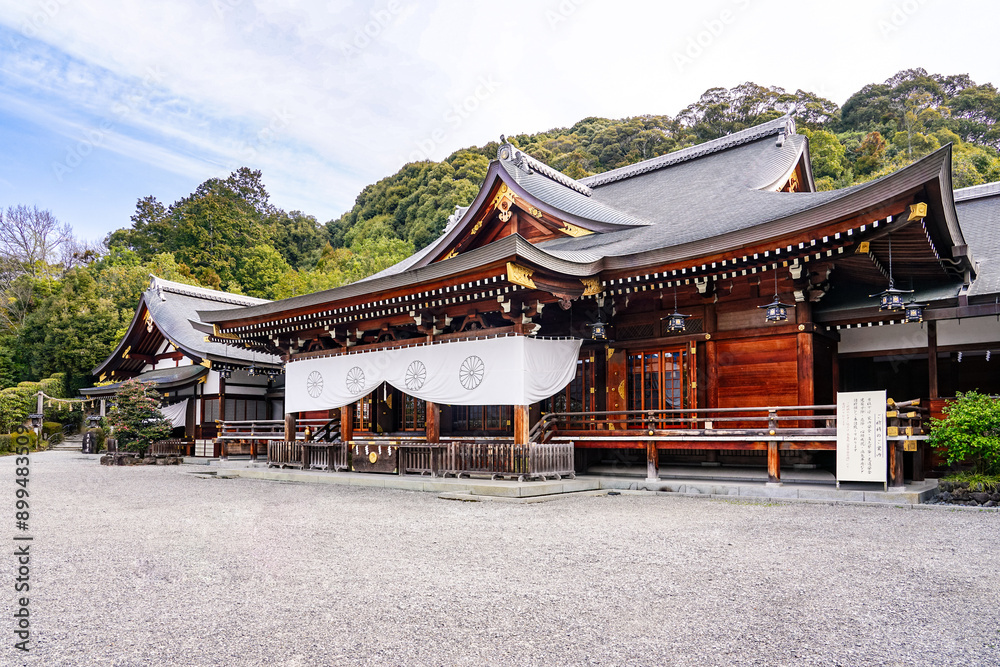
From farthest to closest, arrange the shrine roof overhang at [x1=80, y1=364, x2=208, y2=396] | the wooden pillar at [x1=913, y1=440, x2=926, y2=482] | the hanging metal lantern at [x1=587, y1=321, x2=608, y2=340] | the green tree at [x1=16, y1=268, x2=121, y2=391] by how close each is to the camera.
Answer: the green tree at [x1=16, y1=268, x2=121, y2=391] < the shrine roof overhang at [x1=80, y1=364, x2=208, y2=396] < the hanging metal lantern at [x1=587, y1=321, x2=608, y2=340] < the wooden pillar at [x1=913, y1=440, x2=926, y2=482]

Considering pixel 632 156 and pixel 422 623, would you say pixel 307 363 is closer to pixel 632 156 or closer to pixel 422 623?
pixel 422 623

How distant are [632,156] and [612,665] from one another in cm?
4246

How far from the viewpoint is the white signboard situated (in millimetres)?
8508

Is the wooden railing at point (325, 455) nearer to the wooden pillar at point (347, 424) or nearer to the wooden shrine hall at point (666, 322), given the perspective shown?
the wooden shrine hall at point (666, 322)

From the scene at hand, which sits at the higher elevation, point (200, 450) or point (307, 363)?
point (307, 363)

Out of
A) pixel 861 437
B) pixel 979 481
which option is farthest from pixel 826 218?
pixel 979 481

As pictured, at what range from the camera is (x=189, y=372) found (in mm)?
21797

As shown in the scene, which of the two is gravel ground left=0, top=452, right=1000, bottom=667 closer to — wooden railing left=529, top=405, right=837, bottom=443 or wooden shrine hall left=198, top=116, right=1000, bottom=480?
wooden railing left=529, top=405, right=837, bottom=443

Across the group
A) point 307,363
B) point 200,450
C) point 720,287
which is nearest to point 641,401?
point 720,287

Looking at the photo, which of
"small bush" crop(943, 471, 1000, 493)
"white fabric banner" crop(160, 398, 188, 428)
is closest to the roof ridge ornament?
"small bush" crop(943, 471, 1000, 493)

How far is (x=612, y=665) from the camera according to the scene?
3064 millimetres

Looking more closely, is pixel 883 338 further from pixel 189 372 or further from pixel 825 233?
pixel 189 372

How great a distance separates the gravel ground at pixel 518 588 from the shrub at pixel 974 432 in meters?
1.16

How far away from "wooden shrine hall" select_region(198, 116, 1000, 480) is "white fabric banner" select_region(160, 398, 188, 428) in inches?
405
